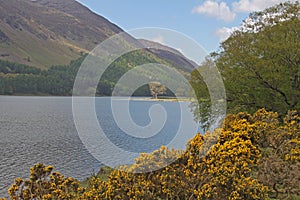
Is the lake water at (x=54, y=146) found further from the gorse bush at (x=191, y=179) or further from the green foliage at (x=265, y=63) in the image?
the gorse bush at (x=191, y=179)

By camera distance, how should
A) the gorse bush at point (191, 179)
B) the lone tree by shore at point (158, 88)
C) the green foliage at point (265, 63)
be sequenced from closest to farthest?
the gorse bush at point (191, 179) < the green foliage at point (265, 63) < the lone tree by shore at point (158, 88)

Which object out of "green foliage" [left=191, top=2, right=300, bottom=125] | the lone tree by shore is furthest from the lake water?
"green foliage" [left=191, top=2, right=300, bottom=125]

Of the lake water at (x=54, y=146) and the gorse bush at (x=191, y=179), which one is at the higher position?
the gorse bush at (x=191, y=179)

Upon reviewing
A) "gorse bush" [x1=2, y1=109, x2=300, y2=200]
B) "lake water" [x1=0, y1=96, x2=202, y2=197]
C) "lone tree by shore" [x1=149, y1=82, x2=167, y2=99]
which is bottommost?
"lake water" [x1=0, y1=96, x2=202, y2=197]

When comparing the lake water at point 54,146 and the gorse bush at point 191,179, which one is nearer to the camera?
the gorse bush at point 191,179

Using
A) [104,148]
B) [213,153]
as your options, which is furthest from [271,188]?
[104,148]

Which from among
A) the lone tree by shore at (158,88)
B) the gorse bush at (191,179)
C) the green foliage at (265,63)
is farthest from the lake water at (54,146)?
the gorse bush at (191,179)

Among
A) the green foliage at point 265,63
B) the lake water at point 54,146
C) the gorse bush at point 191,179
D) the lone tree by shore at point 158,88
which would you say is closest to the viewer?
the gorse bush at point 191,179

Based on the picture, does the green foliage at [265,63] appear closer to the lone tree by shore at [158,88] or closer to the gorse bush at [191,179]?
the lone tree by shore at [158,88]

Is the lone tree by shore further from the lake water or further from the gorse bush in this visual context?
the gorse bush

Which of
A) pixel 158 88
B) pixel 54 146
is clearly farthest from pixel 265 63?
pixel 54 146

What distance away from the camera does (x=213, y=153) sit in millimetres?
11094

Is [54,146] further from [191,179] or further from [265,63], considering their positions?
[191,179]

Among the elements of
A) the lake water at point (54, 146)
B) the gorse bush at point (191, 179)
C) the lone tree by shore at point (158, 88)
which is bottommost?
the lake water at point (54, 146)
